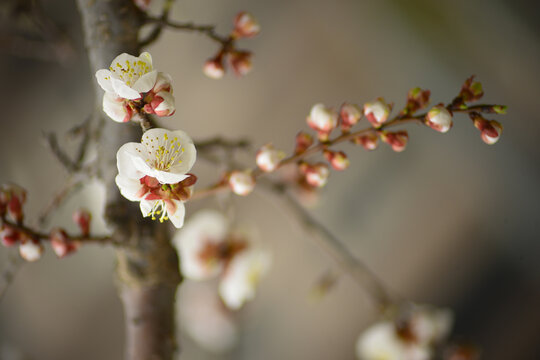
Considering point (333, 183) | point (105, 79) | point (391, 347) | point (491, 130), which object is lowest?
point (391, 347)

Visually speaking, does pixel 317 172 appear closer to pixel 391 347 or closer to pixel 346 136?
pixel 346 136

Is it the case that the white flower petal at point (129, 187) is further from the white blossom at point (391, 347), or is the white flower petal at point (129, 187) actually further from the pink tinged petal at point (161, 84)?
the white blossom at point (391, 347)

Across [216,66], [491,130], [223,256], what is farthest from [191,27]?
[223,256]

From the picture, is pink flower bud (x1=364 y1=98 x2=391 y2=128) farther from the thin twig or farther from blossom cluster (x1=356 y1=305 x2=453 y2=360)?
blossom cluster (x1=356 y1=305 x2=453 y2=360)

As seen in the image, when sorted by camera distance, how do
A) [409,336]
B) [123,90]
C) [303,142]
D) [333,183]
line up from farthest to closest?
[333,183] → [409,336] → [303,142] → [123,90]

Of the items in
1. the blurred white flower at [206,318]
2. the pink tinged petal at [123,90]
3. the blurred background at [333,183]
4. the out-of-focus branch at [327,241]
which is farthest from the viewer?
the blurred white flower at [206,318]

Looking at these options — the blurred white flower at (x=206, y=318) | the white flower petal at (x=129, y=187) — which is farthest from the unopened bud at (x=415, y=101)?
the blurred white flower at (x=206, y=318)

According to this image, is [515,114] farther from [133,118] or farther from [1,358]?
[1,358]
